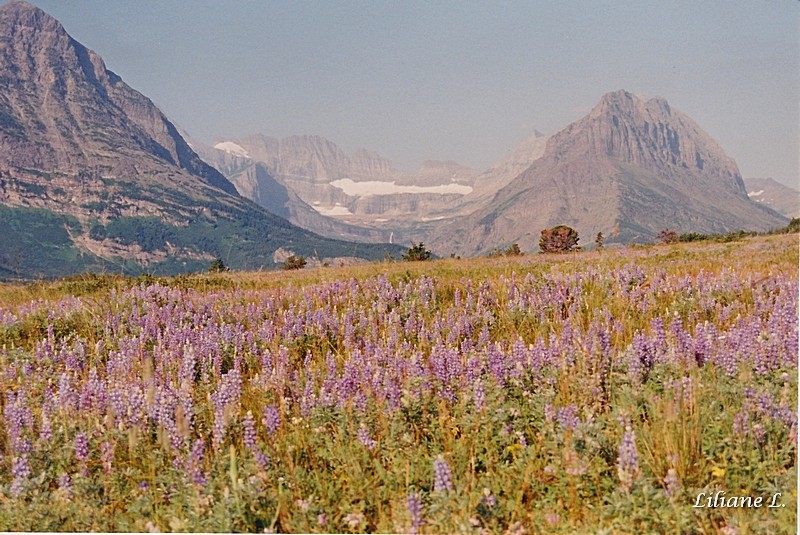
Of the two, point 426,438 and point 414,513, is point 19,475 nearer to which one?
point 414,513

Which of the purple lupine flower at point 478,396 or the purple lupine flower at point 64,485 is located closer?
the purple lupine flower at point 64,485

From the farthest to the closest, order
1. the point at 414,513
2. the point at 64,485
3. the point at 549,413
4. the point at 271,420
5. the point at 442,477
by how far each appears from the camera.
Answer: the point at 271,420, the point at 549,413, the point at 64,485, the point at 442,477, the point at 414,513

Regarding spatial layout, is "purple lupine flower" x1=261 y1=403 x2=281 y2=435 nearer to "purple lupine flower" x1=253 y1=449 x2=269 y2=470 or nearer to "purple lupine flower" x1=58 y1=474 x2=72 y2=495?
"purple lupine flower" x1=253 y1=449 x2=269 y2=470

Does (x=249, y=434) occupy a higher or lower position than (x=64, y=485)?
higher

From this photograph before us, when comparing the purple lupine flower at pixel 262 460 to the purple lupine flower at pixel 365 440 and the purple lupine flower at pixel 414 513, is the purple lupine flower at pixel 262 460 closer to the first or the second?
the purple lupine flower at pixel 365 440

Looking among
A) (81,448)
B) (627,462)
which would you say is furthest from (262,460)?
(627,462)

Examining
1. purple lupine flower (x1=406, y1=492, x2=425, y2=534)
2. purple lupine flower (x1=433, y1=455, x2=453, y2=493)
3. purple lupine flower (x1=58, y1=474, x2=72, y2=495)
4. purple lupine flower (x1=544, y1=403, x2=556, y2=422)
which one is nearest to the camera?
purple lupine flower (x1=406, y1=492, x2=425, y2=534)

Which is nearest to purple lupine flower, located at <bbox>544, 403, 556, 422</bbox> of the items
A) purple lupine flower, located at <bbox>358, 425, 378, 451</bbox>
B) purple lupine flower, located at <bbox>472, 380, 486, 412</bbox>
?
purple lupine flower, located at <bbox>472, 380, 486, 412</bbox>

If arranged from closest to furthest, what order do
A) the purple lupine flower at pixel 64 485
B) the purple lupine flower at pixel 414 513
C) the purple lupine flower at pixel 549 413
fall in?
the purple lupine flower at pixel 414 513
the purple lupine flower at pixel 64 485
the purple lupine flower at pixel 549 413

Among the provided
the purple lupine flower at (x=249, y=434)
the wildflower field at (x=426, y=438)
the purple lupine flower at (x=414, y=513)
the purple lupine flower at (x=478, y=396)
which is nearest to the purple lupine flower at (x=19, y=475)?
the wildflower field at (x=426, y=438)

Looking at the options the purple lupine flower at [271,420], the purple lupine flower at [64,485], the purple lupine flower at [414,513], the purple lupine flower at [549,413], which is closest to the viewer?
the purple lupine flower at [414,513]

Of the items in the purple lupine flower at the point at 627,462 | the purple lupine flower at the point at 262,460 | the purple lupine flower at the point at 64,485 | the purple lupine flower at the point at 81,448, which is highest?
the purple lupine flower at the point at 627,462

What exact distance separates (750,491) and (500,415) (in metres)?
1.53

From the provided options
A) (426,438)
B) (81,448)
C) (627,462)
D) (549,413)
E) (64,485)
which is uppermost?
(549,413)
